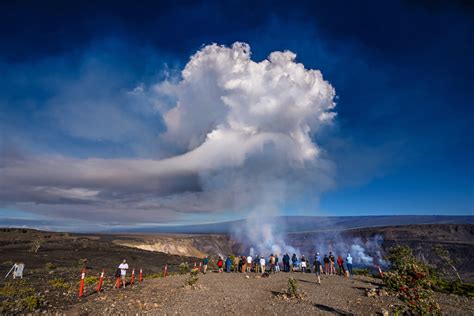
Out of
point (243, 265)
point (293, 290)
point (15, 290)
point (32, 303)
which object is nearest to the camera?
point (32, 303)

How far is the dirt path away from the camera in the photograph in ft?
47.9

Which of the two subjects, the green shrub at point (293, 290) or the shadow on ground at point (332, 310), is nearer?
the shadow on ground at point (332, 310)

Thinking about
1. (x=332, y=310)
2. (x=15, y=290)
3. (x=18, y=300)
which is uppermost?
(x=18, y=300)

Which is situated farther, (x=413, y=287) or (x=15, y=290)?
(x=15, y=290)

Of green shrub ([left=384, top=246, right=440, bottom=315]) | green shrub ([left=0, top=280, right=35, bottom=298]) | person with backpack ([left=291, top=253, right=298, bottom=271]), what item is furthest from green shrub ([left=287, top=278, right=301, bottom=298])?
person with backpack ([left=291, top=253, right=298, bottom=271])

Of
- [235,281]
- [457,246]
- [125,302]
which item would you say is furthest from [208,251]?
[125,302]

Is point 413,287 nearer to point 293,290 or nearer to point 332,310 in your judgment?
point 332,310

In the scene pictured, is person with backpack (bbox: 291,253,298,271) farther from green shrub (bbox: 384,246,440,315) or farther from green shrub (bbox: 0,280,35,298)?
green shrub (bbox: 0,280,35,298)

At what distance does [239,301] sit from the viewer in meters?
16.7

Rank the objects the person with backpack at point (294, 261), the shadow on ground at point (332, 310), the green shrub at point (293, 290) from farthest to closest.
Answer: the person with backpack at point (294, 261) < the green shrub at point (293, 290) < the shadow on ground at point (332, 310)

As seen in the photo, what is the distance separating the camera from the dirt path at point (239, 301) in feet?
47.9

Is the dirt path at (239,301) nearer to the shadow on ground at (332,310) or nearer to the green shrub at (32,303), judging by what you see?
the shadow on ground at (332,310)

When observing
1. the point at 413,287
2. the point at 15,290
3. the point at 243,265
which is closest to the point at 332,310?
the point at 413,287

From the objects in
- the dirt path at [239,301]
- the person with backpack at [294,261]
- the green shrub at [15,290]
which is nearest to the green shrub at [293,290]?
the dirt path at [239,301]
